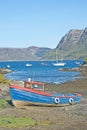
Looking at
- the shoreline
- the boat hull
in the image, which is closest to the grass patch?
the shoreline

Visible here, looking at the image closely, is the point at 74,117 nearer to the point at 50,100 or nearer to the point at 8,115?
the point at 8,115

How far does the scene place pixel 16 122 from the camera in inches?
1257

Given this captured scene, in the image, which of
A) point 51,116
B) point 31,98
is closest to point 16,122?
point 51,116

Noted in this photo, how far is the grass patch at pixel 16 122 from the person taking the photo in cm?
3080

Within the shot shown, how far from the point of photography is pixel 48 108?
41969mm

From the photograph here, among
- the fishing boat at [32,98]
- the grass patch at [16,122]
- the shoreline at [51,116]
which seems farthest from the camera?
the fishing boat at [32,98]

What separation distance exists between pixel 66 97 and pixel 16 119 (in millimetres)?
11996

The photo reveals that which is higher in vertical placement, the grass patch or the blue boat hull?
the grass patch

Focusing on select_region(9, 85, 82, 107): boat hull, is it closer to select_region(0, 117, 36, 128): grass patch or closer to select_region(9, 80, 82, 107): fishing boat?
select_region(9, 80, 82, 107): fishing boat

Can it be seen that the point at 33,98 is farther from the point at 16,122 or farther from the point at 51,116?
the point at 16,122

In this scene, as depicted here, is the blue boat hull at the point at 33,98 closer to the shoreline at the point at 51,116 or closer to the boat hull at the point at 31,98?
the boat hull at the point at 31,98

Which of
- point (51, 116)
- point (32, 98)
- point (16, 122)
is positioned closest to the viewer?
point (16, 122)

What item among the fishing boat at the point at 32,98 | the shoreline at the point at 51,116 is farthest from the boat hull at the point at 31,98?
the shoreline at the point at 51,116

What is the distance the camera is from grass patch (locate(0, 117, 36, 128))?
30797 mm
